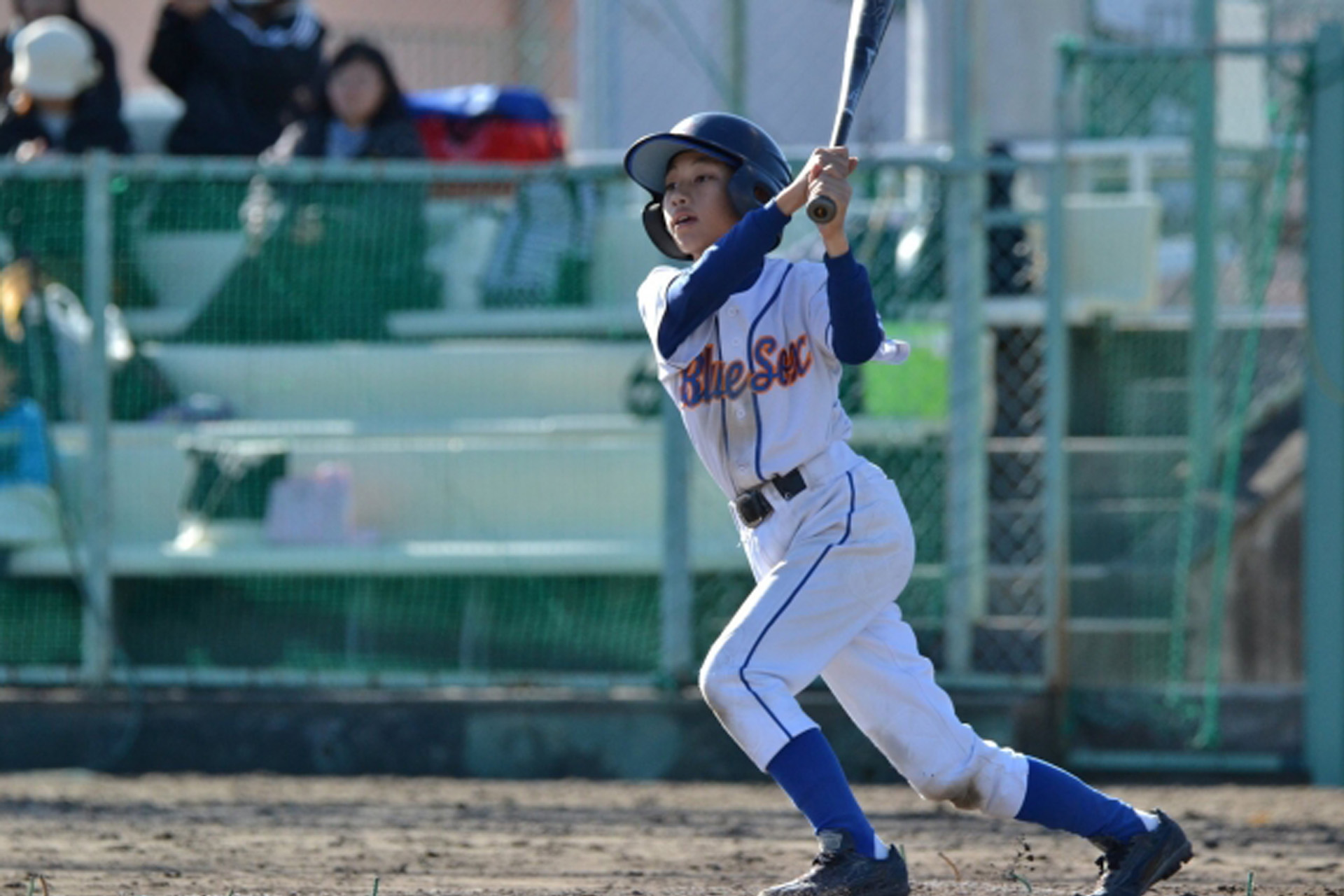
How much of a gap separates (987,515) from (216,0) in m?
4.56

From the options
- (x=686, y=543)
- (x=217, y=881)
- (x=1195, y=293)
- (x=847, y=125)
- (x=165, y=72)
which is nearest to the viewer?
(x=847, y=125)

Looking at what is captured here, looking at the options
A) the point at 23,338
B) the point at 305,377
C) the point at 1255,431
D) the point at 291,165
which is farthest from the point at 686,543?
the point at 1255,431

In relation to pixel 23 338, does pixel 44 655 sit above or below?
below

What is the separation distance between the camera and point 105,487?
24.5 ft

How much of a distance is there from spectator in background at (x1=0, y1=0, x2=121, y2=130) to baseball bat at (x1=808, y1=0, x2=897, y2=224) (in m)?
5.69

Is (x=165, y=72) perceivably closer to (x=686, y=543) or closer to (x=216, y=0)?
(x=216, y=0)

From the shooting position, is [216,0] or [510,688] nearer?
[510,688]

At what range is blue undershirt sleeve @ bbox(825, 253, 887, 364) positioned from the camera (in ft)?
12.5

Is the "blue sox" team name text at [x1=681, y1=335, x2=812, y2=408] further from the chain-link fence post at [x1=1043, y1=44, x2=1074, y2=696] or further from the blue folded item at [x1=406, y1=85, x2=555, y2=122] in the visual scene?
the blue folded item at [x1=406, y1=85, x2=555, y2=122]

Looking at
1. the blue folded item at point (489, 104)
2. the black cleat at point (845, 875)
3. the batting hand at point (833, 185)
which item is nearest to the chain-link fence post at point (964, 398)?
the blue folded item at point (489, 104)

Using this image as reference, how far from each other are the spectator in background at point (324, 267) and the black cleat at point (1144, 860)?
426 cm

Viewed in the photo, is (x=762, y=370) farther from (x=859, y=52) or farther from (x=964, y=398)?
(x=964, y=398)

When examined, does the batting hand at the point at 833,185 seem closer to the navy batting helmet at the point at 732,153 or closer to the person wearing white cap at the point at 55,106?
the navy batting helmet at the point at 732,153

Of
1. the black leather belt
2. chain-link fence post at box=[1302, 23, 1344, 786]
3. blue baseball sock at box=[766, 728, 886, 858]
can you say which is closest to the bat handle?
the black leather belt
